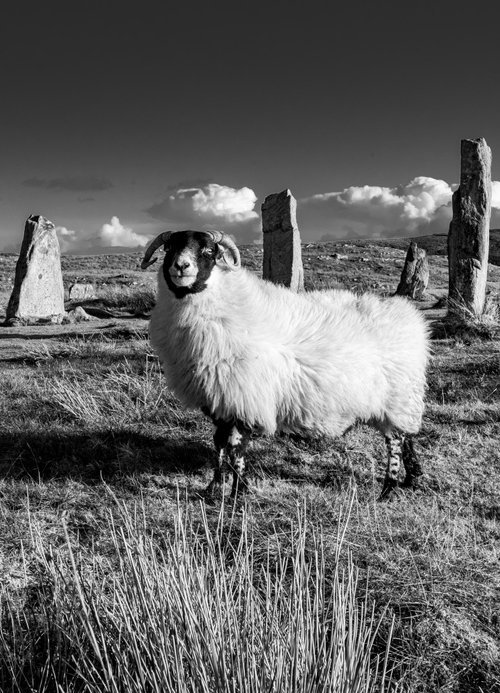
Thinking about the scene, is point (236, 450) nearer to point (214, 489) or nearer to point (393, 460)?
point (214, 489)

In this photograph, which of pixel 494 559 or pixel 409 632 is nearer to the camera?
pixel 409 632

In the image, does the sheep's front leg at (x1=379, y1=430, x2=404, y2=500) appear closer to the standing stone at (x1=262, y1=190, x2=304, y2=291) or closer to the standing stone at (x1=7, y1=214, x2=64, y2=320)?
the standing stone at (x1=262, y1=190, x2=304, y2=291)

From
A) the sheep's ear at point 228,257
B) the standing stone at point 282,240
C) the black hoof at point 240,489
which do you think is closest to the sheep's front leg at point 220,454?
the black hoof at point 240,489

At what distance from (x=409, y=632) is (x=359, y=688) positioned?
1.18m

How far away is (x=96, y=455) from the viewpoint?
5.74 m

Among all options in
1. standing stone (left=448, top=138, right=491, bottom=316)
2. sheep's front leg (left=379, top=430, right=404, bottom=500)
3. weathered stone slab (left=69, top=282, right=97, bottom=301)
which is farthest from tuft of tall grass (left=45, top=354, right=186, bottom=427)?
weathered stone slab (left=69, top=282, right=97, bottom=301)

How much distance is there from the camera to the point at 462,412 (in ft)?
21.9

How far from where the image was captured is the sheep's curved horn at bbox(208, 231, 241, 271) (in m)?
4.66

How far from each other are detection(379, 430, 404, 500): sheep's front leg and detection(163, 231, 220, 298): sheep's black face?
2250 millimetres

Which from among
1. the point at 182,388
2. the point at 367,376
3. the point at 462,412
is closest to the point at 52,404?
the point at 182,388

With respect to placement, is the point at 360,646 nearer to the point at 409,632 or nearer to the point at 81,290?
the point at 409,632

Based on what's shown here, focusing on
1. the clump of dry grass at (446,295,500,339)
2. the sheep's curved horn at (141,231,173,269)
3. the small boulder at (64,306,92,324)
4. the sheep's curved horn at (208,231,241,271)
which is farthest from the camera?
the small boulder at (64,306,92,324)

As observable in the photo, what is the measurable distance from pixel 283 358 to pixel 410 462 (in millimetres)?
1639

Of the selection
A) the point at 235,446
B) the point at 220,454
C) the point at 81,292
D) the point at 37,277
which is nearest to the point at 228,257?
the point at 235,446
